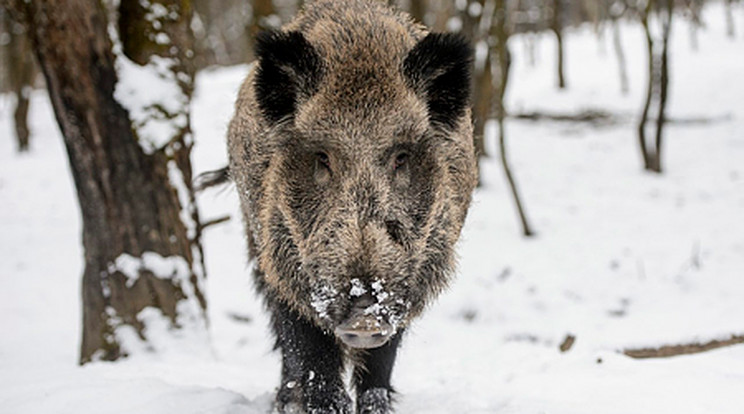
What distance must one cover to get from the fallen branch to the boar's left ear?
7.91 feet

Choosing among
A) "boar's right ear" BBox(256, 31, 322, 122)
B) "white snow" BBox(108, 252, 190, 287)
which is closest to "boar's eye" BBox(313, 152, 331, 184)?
"boar's right ear" BBox(256, 31, 322, 122)

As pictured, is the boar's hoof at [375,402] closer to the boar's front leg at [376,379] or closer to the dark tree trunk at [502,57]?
the boar's front leg at [376,379]

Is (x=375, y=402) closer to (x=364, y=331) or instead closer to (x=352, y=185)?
(x=364, y=331)

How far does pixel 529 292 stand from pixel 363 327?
5609mm

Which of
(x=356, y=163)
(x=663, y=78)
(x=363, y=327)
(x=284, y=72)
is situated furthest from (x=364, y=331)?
(x=663, y=78)

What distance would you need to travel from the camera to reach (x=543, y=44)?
105 ft

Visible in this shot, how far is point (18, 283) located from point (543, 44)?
1135 inches

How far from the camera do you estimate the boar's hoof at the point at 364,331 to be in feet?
7.47

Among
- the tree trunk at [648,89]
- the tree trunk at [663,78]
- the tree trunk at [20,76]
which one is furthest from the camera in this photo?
the tree trunk at [20,76]

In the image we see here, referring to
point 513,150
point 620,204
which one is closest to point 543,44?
point 513,150

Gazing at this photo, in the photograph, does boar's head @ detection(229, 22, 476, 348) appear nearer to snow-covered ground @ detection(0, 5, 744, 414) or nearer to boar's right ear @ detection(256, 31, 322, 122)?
boar's right ear @ detection(256, 31, 322, 122)

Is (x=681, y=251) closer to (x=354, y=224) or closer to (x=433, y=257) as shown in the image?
(x=433, y=257)

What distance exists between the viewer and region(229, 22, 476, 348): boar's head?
2.55 m

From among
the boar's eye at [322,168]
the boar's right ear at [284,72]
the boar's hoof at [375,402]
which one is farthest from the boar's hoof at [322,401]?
the boar's right ear at [284,72]
